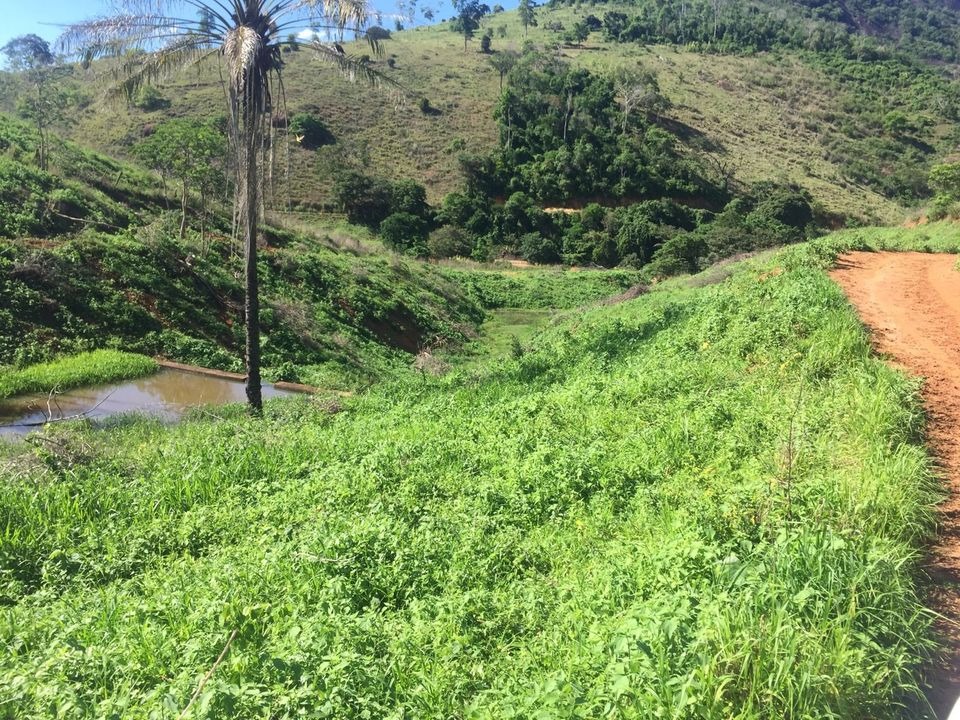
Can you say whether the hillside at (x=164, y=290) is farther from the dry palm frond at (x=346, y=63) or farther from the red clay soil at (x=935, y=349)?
the red clay soil at (x=935, y=349)

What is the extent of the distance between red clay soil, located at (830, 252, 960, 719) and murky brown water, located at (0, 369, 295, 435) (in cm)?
1008

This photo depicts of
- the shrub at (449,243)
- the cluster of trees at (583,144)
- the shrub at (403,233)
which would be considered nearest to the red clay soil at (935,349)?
the shrub at (403,233)

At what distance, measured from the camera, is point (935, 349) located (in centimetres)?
729

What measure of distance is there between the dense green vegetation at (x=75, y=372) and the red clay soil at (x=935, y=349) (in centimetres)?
1190

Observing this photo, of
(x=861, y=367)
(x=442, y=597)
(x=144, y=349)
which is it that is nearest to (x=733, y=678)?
(x=442, y=597)

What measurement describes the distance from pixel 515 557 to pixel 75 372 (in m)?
10.8

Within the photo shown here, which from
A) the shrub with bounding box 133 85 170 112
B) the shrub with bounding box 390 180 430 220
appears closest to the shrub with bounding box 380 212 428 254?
the shrub with bounding box 390 180 430 220

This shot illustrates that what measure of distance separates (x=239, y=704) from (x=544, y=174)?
54498 millimetres

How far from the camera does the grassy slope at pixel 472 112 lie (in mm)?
49500

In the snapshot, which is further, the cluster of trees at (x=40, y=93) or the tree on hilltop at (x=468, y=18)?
the tree on hilltop at (x=468, y=18)

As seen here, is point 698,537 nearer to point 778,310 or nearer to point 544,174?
point 778,310

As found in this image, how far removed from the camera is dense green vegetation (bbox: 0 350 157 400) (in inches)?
427

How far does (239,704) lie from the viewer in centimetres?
292

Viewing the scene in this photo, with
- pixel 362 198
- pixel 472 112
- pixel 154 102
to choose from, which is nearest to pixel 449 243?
pixel 362 198
